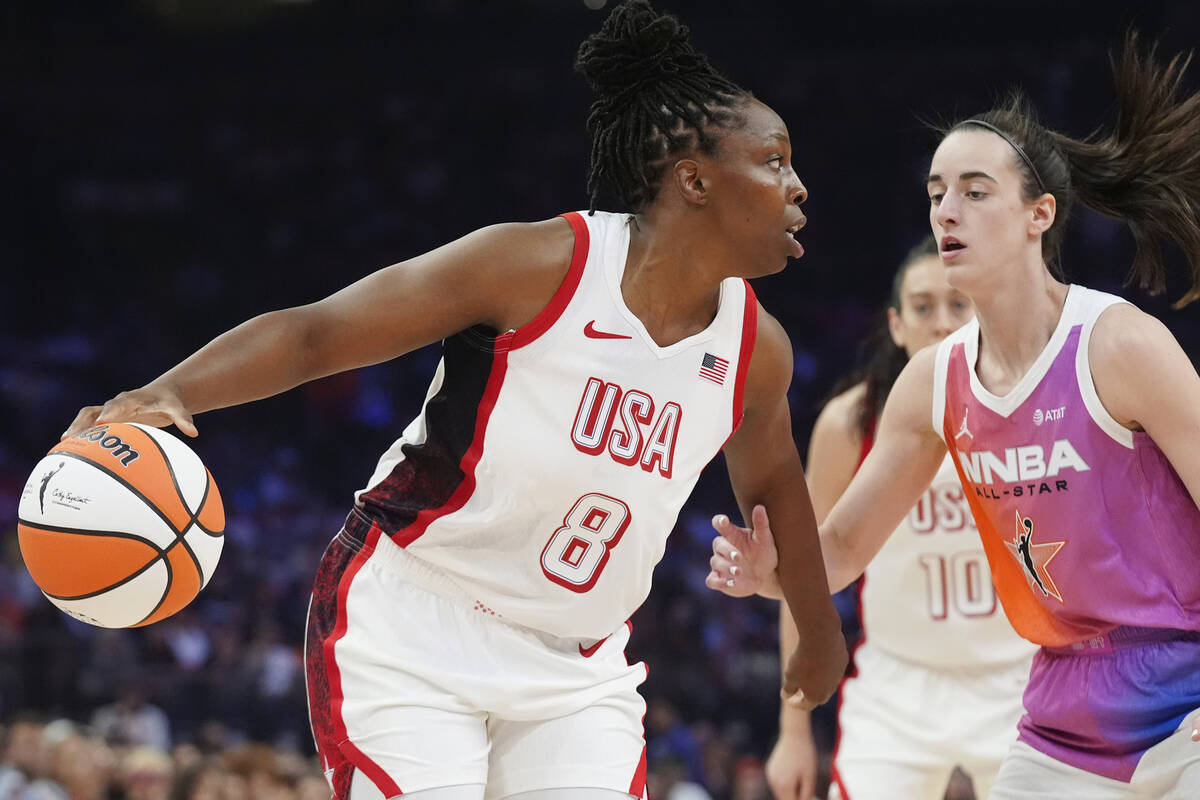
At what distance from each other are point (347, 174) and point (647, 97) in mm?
12417

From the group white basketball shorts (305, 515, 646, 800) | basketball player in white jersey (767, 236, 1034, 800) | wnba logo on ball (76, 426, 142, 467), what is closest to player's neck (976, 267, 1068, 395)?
white basketball shorts (305, 515, 646, 800)

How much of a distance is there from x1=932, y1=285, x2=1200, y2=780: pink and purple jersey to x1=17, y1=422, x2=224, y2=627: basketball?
1738mm

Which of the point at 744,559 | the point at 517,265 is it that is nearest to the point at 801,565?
the point at 744,559

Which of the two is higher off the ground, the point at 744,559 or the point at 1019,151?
the point at 1019,151

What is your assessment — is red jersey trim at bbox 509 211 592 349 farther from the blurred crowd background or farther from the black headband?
the blurred crowd background

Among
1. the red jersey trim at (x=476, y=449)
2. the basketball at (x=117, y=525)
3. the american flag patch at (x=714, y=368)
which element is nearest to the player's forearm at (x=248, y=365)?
the basketball at (x=117, y=525)

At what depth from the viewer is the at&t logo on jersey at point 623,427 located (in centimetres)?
295

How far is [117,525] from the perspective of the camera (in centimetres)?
261

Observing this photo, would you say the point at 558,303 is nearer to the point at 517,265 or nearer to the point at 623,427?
the point at 517,265

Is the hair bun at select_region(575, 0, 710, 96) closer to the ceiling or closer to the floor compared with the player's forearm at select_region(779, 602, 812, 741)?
closer to the ceiling

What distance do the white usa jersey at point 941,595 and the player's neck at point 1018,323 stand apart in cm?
133

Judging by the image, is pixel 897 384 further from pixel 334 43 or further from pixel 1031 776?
pixel 334 43

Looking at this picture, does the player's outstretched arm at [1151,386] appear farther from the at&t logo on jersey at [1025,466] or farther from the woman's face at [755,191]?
the woman's face at [755,191]

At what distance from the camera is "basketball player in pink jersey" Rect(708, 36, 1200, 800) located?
2.97 meters
